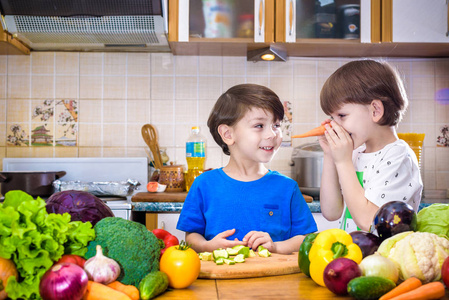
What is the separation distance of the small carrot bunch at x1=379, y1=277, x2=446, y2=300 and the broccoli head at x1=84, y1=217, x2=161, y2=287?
0.40 meters

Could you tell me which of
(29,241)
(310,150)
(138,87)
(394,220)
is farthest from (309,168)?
(29,241)

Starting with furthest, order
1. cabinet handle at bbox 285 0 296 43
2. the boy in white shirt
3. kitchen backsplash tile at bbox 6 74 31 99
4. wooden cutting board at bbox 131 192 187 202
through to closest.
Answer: kitchen backsplash tile at bbox 6 74 31 99 → cabinet handle at bbox 285 0 296 43 → wooden cutting board at bbox 131 192 187 202 → the boy in white shirt

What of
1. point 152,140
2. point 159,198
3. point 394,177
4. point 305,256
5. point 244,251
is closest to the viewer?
point 305,256

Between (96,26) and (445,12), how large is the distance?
206 centimetres

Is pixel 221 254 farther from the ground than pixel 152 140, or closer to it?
closer to it

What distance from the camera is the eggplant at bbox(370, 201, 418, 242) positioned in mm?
855

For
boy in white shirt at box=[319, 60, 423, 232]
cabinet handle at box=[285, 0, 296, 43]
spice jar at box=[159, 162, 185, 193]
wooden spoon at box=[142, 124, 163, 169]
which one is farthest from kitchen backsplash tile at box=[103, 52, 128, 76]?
boy in white shirt at box=[319, 60, 423, 232]

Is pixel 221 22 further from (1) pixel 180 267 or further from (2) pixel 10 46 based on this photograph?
(1) pixel 180 267

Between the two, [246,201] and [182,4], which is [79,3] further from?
[246,201]

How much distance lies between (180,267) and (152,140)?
2.11 meters

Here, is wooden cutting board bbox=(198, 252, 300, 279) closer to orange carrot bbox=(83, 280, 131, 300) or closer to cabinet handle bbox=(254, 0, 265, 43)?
orange carrot bbox=(83, 280, 131, 300)

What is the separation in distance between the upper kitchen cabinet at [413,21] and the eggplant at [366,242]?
204cm

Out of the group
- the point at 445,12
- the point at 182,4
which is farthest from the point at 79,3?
the point at 445,12

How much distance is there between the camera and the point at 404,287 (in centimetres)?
72
